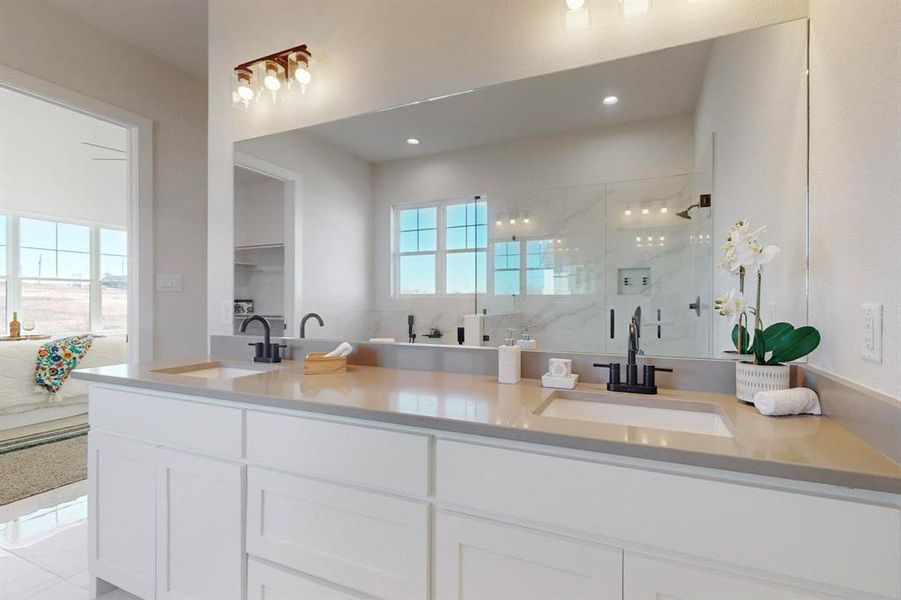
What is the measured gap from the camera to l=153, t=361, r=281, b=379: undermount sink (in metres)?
1.84

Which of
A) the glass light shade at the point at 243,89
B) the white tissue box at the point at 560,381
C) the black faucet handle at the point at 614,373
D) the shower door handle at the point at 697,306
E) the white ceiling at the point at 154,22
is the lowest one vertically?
the white tissue box at the point at 560,381

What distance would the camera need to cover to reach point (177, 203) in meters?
3.24

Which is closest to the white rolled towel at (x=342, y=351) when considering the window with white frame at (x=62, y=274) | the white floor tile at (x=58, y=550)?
the white floor tile at (x=58, y=550)

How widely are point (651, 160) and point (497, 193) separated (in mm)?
541

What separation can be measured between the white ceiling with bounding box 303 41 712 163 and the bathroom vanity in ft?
3.02

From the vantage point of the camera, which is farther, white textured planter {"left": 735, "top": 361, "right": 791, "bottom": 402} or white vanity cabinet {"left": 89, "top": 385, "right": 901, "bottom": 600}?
white textured planter {"left": 735, "top": 361, "right": 791, "bottom": 402}

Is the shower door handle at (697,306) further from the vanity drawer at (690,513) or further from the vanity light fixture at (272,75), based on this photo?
the vanity light fixture at (272,75)

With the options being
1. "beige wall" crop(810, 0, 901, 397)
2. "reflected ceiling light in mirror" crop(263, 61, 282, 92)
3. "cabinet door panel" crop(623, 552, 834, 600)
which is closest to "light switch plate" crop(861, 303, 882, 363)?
"beige wall" crop(810, 0, 901, 397)

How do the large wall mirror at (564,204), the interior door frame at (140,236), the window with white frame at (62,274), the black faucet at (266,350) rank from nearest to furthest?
the large wall mirror at (564,204)
the black faucet at (266,350)
the interior door frame at (140,236)
the window with white frame at (62,274)

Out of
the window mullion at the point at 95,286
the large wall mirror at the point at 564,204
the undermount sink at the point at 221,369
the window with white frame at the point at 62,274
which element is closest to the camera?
the large wall mirror at the point at 564,204

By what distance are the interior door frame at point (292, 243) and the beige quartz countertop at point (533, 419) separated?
47 centimetres

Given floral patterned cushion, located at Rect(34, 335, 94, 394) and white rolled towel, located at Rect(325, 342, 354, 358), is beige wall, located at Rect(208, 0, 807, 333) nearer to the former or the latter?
white rolled towel, located at Rect(325, 342, 354, 358)

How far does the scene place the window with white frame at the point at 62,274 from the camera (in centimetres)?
514

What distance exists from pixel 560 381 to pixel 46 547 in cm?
245
